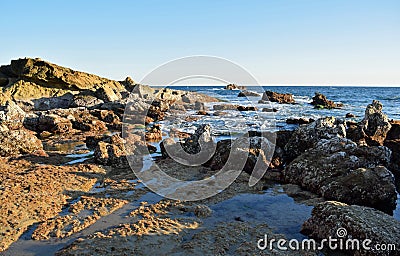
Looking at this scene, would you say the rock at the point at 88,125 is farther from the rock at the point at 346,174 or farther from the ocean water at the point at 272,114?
the rock at the point at 346,174

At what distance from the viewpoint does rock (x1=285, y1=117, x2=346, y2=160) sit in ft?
35.3

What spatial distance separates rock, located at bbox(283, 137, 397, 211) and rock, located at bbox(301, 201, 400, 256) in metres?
1.50

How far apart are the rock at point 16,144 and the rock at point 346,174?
925 centimetres

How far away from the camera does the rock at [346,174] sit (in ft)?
22.6

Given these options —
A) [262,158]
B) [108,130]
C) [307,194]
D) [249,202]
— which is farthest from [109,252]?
[108,130]

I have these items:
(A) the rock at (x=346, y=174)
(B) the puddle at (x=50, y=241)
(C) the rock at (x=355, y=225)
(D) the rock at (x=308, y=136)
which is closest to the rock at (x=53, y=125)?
(B) the puddle at (x=50, y=241)

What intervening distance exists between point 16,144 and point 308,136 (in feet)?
35.2

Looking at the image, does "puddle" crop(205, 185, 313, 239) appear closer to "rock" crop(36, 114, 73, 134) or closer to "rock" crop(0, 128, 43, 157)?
"rock" crop(0, 128, 43, 157)

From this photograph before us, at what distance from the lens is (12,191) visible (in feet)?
23.3

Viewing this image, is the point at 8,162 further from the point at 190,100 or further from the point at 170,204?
the point at 190,100

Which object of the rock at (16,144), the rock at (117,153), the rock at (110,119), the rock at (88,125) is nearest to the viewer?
the rock at (117,153)

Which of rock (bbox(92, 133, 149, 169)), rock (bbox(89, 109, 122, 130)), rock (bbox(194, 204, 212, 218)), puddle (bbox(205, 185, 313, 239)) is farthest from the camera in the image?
rock (bbox(89, 109, 122, 130))

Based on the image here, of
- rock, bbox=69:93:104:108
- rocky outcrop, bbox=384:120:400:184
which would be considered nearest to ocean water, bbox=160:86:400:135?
rocky outcrop, bbox=384:120:400:184

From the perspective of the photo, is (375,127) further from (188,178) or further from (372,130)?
(188,178)
